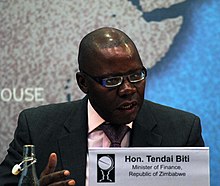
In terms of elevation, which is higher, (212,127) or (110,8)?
(110,8)

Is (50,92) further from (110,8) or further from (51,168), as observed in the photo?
(51,168)

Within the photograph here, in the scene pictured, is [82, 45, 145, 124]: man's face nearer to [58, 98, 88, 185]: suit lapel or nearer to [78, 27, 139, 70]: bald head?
[78, 27, 139, 70]: bald head

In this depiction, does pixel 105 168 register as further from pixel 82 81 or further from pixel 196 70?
pixel 196 70

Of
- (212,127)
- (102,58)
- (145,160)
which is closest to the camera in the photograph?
(145,160)

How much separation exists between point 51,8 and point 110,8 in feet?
0.82

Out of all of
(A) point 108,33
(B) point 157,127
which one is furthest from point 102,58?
(B) point 157,127

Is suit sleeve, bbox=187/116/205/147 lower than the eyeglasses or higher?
lower

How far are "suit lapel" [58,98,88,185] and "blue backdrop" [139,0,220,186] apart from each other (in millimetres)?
617

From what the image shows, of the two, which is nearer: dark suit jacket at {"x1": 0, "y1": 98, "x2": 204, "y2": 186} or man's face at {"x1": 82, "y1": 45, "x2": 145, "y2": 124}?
man's face at {"x1": 82, "y1": 45, "x2": 145, "y2": 124}

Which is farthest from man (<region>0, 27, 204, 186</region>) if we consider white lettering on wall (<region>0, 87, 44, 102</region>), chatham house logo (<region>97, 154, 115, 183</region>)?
white lettering on wall (<region>0, 87, 44, 102</region>)

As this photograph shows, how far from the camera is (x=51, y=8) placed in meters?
2.26

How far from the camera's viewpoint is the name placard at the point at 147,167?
1.21 metres

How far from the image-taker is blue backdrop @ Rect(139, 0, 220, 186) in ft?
7.26

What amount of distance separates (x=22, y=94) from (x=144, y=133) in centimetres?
79
